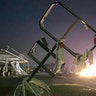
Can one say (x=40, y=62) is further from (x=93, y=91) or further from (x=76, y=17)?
(x=93, y=91)

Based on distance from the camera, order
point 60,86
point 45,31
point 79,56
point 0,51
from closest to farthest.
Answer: point 79,56, point 45,31, point 60,86, point 0,51

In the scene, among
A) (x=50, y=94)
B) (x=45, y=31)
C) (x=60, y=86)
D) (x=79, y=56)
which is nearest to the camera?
(x=79, y=56)

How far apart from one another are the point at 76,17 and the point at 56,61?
0.99 meters

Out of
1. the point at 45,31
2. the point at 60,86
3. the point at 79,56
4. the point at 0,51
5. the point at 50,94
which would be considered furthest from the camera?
the point at 0,51

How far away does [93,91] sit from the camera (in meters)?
7.80

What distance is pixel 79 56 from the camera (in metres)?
5.72

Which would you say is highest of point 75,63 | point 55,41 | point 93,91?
point 55,41

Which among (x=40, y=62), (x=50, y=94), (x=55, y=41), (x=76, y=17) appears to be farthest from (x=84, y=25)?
(x=50, y=94)

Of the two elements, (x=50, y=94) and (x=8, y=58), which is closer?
(x=50, y=94)

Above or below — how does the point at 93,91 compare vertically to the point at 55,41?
below

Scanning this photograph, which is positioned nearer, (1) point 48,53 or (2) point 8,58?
(1) point 48,53

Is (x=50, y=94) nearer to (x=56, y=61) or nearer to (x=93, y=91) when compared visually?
(x=93, y=91)

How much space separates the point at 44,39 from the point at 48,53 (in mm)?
297

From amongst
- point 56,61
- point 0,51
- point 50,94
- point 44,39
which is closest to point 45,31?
point 44,39
